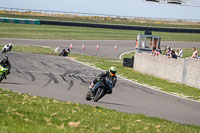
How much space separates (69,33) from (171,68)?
40550 millimetres

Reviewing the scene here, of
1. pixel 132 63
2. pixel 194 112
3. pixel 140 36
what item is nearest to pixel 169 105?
pixel 194 112

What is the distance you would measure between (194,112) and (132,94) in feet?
13.0

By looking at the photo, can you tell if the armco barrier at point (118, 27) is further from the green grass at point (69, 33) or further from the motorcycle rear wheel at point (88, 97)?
the motorcycle rear wheel at point (88, 97)

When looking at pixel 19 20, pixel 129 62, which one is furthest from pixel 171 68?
pixel 19 20

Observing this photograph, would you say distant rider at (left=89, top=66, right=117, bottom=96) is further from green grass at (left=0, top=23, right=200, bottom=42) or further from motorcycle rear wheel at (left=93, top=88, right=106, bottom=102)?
green grass at (left=0, top=23, right=200, bottom=42)

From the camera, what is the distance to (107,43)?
56.7 meters

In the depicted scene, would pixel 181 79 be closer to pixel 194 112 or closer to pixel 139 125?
pixel 194 112

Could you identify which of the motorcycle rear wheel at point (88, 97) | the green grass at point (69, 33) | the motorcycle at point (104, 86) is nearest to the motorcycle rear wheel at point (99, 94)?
the motorcycle at point (104, 86)

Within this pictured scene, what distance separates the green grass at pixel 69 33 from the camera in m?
58.0

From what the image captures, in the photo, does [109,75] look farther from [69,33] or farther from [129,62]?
[69,33]

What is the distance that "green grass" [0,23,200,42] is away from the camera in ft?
190

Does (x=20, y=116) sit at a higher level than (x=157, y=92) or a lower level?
higher

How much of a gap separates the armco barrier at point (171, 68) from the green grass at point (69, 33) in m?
28.3

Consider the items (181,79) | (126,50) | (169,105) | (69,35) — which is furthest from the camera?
(69,35)
